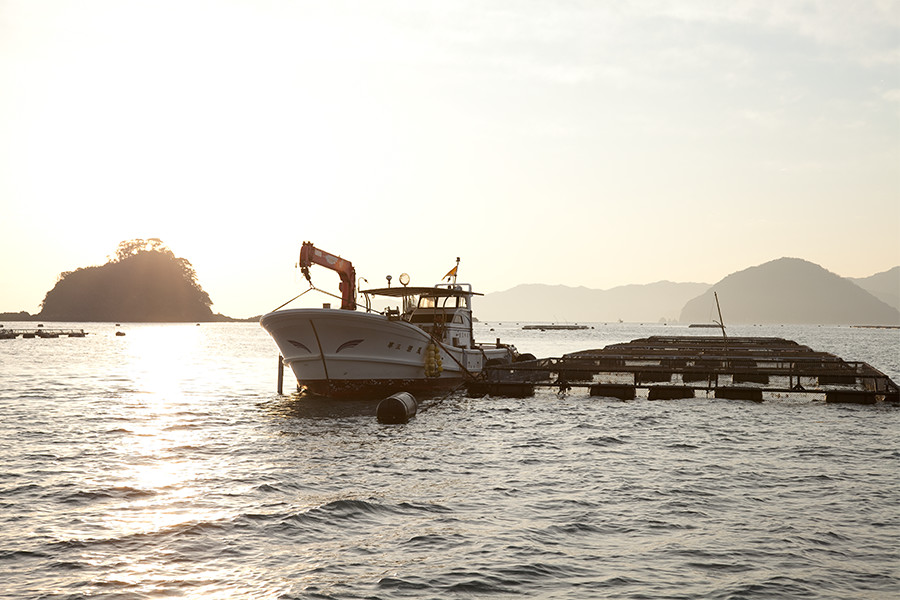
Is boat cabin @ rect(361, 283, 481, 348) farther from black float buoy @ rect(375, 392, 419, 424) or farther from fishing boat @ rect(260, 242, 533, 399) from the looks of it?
black float buoy @ rect(375, 392, 419, 424)

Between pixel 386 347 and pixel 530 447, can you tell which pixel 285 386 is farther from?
pixel 530 447

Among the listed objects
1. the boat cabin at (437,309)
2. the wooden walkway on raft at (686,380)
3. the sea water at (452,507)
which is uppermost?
the boat cabin at (437,309)

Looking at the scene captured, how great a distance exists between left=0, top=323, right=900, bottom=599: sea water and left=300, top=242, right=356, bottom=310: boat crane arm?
697 centimetres

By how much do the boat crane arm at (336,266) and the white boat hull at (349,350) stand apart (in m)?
2.31

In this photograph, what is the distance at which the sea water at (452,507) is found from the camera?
35.1 feet

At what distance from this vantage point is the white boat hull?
30906 millimetres

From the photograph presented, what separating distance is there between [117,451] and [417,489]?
1062cm

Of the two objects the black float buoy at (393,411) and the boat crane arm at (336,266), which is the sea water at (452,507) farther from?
the boat crane arm at (336,266)

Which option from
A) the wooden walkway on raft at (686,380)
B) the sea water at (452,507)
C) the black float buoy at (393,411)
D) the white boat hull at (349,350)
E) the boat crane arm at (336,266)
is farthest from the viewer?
the wooden walkway on raft at (686,380)

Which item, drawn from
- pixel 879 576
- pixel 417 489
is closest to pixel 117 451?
pixel 417 489

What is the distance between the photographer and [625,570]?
1106 centimetres

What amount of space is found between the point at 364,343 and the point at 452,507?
1727 centimetres

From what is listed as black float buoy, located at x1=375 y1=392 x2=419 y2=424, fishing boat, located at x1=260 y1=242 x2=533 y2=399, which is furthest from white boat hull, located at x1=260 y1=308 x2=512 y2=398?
black float buoy, located at x1=375 y1=392 x2=419 y2=424

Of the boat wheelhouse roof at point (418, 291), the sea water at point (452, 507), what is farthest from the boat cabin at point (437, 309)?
the sea water at point (452, 507)
